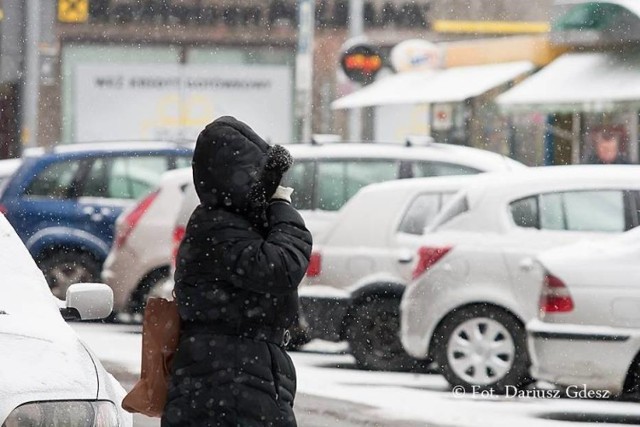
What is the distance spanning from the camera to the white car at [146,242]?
1616 centimetres

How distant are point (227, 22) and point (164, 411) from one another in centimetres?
3710

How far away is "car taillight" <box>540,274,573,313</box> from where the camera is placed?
1067 centimetres

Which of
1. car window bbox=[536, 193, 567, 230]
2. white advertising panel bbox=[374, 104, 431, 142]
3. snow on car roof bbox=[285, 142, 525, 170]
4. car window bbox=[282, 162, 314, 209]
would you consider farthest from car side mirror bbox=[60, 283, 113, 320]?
white advertising panel bbox=[374, 104, 431, 142]

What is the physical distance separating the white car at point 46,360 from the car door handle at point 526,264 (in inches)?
239

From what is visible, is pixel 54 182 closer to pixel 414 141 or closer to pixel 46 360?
pixel 414 141

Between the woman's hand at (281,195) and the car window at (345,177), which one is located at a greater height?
the woman's hand at (281,195)

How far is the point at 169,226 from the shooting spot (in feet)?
53.1

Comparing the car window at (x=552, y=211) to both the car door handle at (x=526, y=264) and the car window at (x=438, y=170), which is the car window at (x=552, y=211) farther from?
the car window at (x=438, y=170)

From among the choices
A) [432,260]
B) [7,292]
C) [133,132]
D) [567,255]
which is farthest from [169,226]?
[133,132]

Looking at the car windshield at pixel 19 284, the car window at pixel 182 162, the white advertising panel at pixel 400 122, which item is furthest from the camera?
the white advertising panel at pixel 400 122

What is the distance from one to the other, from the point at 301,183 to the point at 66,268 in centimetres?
318

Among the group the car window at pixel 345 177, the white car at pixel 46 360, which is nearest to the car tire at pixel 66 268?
the car window at pixel 345 177

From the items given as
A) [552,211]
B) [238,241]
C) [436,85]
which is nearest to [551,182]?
[552,211]

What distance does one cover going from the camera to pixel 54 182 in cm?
1777
